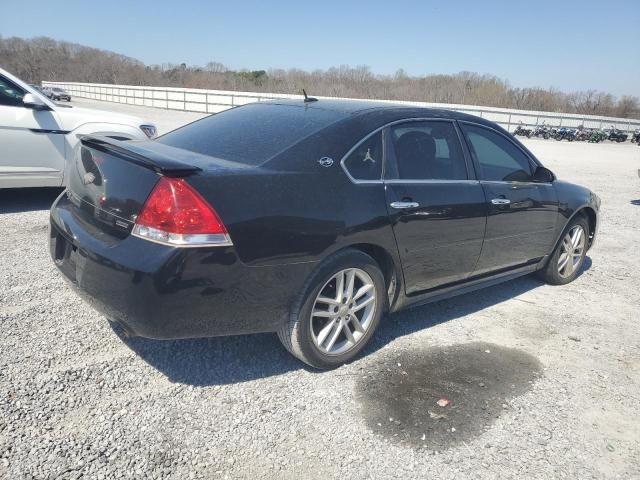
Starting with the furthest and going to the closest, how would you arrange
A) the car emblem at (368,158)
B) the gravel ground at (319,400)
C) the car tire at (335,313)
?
1. the car emblem at (368,158)
2. the car tire at (335,313)
3. the gravel ground at (319,400)

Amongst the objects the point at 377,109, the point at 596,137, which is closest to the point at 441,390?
the point at 377,109

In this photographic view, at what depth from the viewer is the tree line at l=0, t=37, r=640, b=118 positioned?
48281mm

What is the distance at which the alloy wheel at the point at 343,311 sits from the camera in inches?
118

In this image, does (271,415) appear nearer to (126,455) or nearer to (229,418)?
(229,418)

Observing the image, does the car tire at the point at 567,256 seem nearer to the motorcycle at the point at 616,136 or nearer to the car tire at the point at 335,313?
the car tire at the point at 335,313

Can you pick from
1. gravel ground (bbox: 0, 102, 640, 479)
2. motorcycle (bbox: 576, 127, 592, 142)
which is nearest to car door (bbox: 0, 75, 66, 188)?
gravel ground (bbox: 0, 102, 640, 479)

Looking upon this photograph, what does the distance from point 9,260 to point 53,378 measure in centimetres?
226

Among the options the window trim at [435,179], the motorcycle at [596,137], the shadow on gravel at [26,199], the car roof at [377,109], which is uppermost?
the car roof at [377,109]

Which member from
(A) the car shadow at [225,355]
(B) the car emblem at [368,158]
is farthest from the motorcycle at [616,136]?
(B) the car emblem at [368,158]

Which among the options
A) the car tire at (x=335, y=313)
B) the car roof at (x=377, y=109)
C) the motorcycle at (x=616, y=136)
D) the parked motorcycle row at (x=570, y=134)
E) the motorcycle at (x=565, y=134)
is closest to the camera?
the car tire at (x=335, y=313)

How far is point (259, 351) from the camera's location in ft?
10.7

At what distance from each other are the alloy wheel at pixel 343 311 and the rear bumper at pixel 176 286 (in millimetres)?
293

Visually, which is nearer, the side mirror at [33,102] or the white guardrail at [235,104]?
the side mirror at [33,102]

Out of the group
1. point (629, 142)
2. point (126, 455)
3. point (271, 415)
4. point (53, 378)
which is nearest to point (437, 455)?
point (271, 415)
